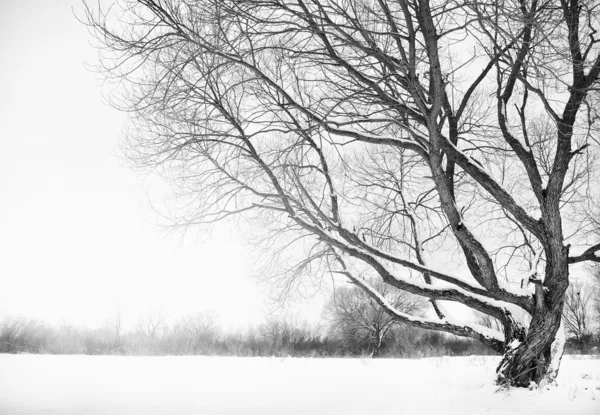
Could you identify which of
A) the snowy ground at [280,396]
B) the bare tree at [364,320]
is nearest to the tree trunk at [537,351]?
the snowy ground at [280,396]

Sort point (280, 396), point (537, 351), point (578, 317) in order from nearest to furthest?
point (537, 351) < point (280, 396) < point (578, 317)

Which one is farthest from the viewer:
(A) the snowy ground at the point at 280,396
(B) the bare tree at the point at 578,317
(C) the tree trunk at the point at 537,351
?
(B) the bare tree at the point at 578,317

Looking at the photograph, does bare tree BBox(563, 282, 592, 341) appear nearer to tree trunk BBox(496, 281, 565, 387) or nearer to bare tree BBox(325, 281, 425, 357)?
bare tree BBox(325, 281, 425, 357)

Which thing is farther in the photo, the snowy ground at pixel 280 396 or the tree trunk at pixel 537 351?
the tree trunk at pixel 537 351

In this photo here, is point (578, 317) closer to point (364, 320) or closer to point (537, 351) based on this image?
point (364, 320)

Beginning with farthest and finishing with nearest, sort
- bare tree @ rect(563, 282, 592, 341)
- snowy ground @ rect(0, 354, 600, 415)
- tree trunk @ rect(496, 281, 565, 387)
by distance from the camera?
bare tree @ rect(563, 282, 592, 341), tree trunk @ rect(496, 281, 565, 387), snowy ground @ rect(0, 354, 600, 415)

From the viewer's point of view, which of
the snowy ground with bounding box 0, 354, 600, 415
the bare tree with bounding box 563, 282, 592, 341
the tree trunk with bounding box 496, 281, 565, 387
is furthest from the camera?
the bare tree with bounding box 563, 282, 592, 341

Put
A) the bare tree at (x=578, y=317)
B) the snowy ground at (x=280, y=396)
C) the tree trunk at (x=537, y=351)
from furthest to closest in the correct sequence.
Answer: the bare tree at (x=578, y=317) < the tree trunk at (x=537, y=351) < the snowy ground at (x=280, y=396)

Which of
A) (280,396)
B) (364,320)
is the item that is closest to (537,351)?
(280,396)

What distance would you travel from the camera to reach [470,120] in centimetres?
789

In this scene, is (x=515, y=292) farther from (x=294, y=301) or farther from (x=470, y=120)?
(x=294, y=301)

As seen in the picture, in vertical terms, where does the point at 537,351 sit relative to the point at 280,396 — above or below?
above

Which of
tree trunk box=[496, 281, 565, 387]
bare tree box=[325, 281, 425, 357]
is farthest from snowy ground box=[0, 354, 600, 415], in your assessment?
bare tree box=[325, 281, 425, 357]

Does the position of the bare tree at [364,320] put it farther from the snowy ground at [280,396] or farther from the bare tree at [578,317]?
the snowy ground at [280,396]
